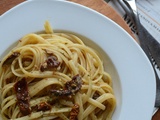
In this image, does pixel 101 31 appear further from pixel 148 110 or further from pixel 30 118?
pixel 30 118

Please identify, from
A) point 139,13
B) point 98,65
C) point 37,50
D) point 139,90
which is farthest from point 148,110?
point 139,13

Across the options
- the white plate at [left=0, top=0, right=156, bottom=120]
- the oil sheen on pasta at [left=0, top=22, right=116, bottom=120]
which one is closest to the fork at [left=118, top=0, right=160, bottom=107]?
the white plate at [left=0, top=0, right=156, bottom=120]

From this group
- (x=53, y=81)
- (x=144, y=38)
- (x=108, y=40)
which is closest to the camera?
(x=53, y=81)

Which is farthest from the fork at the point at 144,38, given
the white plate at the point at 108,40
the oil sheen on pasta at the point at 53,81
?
the oil sheen on pasta at the point at 53,81

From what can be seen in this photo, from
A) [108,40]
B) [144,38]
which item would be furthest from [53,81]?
[144,38]

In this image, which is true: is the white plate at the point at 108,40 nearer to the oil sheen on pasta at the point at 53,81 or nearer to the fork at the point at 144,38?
the oil sheen on pasta at the point at 53,81

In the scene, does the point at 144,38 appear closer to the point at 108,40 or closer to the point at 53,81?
the point at 108,40
